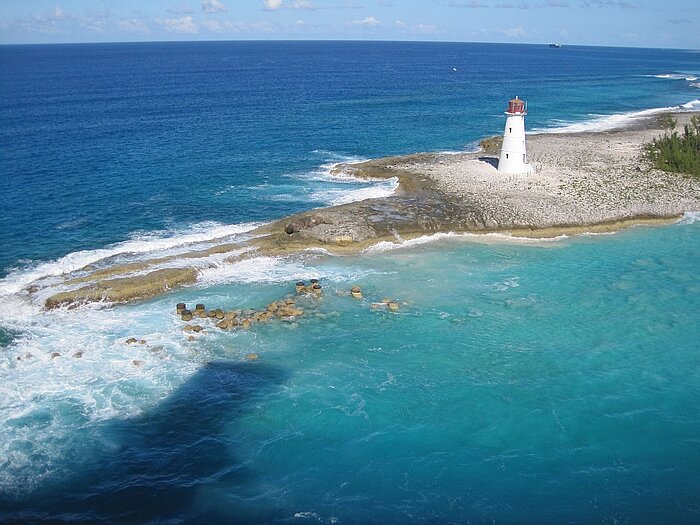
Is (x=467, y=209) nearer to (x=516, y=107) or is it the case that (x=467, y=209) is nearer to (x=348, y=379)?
(x=516, y=107)

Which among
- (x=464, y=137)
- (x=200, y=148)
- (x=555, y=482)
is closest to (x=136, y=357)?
(x=555, y=482)

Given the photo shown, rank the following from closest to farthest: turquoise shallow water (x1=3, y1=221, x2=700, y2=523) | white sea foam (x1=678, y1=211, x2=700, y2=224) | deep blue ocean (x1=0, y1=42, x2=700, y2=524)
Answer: turquoise shallow water (x1=3, y1=221, x2=700, y2=523), deep blue ocean (x1=0, y1=42, x2=700, y2=524), white sea foam (x1=678, y1=211, x2=700, y2=224)

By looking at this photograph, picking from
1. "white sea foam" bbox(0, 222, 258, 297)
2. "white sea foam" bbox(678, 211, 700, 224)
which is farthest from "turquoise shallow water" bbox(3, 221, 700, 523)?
"white sea foam" bbox(678, 211, 700, 224)

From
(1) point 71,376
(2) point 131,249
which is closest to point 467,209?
(2) point 131,249

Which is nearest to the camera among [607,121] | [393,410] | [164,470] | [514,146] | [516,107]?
[164,470]

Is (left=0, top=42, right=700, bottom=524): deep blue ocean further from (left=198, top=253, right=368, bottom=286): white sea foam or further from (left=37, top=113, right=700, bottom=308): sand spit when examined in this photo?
(left=37, top=113, right=700, bottom=308): sand spit

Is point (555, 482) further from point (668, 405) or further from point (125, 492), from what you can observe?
point (125, 492)

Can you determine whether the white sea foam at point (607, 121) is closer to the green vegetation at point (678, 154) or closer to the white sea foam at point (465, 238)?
the green vegetation at point (678, 154)
